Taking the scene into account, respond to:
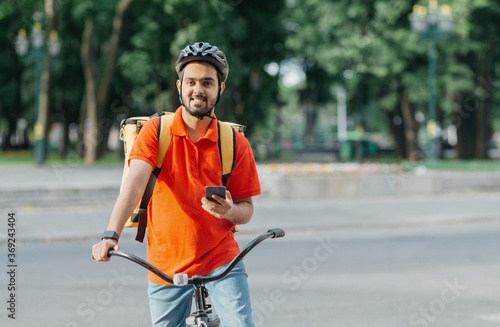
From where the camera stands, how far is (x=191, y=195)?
273 cm

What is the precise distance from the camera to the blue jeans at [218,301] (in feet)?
9.09

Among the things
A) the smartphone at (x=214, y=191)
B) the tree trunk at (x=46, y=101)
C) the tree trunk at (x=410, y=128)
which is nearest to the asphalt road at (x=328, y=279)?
the smartphone at (x=214, y=191)

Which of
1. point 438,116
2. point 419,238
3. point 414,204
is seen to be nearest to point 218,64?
point 419,238

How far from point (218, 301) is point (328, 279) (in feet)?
16.2

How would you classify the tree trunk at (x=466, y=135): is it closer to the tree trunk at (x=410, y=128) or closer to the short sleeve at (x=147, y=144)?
the tree trunk at (x=410, y=128)

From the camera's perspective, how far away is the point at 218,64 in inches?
105

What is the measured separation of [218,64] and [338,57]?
28834mm

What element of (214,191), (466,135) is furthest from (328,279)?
(466,135)

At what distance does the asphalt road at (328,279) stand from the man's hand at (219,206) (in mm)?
3363

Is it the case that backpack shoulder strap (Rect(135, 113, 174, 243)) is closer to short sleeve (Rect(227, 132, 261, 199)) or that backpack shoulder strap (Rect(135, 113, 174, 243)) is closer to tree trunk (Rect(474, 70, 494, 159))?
short sleeve (Rect(227, 132, 261, 199))

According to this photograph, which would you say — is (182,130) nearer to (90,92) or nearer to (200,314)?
(200,314)

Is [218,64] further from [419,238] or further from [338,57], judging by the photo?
[338,57]

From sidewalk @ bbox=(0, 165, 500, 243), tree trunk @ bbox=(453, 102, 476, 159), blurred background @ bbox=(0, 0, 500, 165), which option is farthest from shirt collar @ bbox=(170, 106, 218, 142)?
tree trunk @ bbox=(453, 102, 476, 159)

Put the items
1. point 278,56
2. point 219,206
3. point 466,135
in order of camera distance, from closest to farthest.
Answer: point 219,206 < point 278,56 < point 466,135
